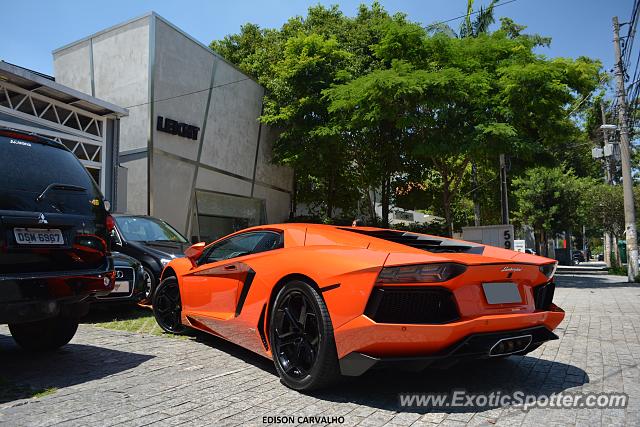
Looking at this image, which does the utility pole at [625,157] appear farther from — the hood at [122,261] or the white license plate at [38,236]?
the white license plate at [38,236]

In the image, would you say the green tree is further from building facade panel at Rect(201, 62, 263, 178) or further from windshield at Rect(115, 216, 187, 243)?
windshield at Rect(115, 216, 187, 243)

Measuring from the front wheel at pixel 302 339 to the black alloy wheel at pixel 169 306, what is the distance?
2.07 m

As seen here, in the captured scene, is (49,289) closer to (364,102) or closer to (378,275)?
(378,275)

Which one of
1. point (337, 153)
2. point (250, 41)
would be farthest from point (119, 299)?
point (250, 41)

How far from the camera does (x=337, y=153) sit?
68.6ft

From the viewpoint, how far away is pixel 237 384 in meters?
3.65

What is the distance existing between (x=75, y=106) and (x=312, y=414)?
12.6m

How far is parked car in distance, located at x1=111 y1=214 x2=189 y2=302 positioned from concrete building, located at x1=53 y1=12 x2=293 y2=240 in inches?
226

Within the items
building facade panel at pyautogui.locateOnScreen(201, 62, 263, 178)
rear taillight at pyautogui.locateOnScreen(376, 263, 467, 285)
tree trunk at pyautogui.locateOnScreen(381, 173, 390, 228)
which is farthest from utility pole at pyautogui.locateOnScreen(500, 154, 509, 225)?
rear taillight at pyautogui.locateOnScreen(376, 263, 467, 285)

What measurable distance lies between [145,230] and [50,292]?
5.10 m

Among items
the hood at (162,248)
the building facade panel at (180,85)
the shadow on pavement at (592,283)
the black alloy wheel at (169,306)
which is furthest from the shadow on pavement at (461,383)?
the building facade panel at (180,85)

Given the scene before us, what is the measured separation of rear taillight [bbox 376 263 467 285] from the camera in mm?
3006

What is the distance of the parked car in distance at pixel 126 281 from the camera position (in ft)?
20.3

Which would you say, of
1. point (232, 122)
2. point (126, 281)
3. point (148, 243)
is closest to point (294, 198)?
point (232, 122)
